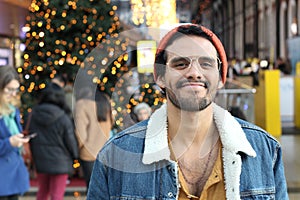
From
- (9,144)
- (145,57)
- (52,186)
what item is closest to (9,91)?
(9,144)

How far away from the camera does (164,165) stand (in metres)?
2.02

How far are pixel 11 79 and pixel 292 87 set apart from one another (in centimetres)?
1346

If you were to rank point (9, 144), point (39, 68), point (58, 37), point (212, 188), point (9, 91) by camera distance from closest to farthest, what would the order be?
point (212, 188), point (9, 144), point (9, 91), point (39, 68), point (58, 37)

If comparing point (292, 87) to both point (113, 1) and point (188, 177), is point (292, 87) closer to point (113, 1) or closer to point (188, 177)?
point (113, 1)

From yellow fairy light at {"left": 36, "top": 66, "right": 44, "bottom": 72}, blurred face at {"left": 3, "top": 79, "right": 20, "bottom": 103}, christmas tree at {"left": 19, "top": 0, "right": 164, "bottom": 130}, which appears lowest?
blurred face at {"left": 3, "top": 79, "right": 20, "bottom": 103}

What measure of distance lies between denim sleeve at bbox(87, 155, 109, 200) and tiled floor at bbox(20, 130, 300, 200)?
633 cm

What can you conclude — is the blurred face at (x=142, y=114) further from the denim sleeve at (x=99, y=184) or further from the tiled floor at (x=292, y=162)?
the denim sleeve at (x=99, y=184)

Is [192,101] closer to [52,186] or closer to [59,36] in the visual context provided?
[52,186]

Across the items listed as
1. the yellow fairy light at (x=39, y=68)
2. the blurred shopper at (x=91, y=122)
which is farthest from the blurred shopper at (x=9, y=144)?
the yellow fairy light at (x=39, y=68)

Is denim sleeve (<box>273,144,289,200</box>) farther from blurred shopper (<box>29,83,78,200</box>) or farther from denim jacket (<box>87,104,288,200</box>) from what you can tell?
blurred shopper (<box>29,83,78,200</box>)

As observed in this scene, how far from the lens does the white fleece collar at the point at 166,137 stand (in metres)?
2.01

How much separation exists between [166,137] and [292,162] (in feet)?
29.9

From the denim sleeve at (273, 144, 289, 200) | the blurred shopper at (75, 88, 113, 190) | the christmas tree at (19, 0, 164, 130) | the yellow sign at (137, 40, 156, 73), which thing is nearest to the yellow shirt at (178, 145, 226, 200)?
the denim sleeve at (273, 144, 289, 200)

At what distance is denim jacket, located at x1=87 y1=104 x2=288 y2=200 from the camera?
2004mm
